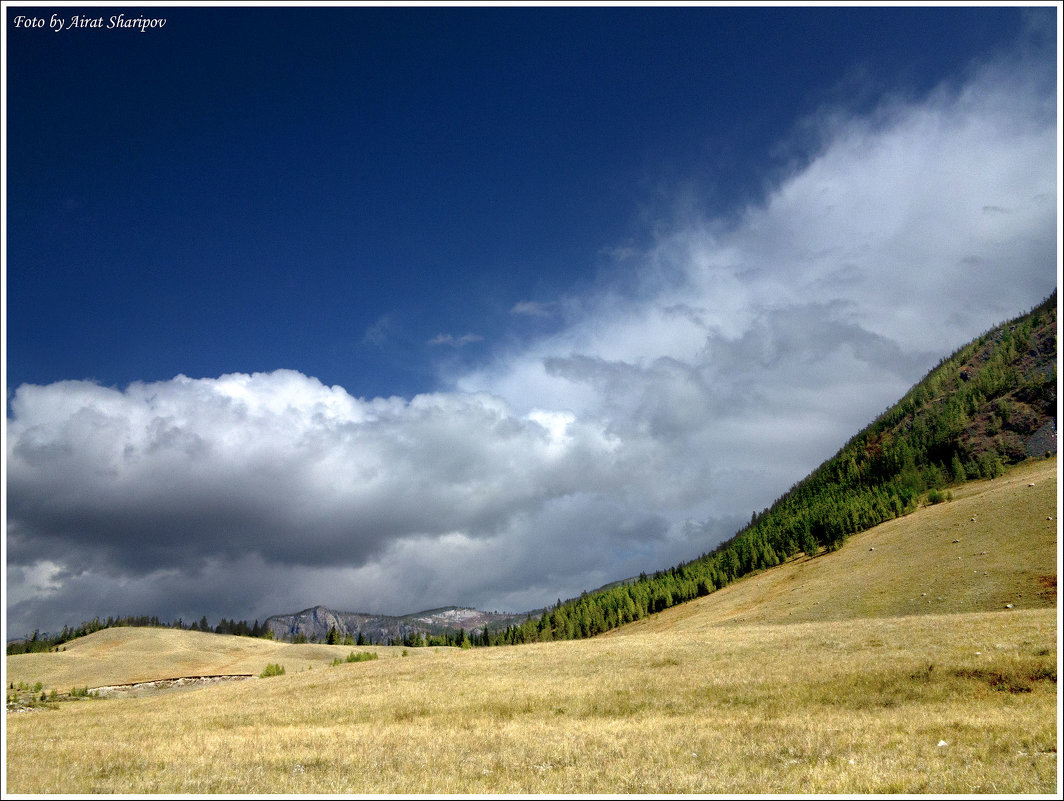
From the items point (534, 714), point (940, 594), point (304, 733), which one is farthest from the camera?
point (940, 594)

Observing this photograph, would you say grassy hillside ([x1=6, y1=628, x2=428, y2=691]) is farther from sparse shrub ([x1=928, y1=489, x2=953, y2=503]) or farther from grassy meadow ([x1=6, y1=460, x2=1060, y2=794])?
sparse shrub ([x1=928, y1=489, x2=953, y2=503])

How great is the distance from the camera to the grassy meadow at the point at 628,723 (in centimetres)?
1841

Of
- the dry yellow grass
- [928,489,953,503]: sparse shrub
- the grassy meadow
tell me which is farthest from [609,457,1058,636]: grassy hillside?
the dry yellow grass

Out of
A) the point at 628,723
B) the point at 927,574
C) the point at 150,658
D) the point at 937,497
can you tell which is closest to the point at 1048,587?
the point at 927,574

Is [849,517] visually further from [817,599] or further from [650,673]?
[650,673]

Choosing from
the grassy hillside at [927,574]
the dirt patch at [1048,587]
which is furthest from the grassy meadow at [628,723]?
the grassy hillside at [927,574]

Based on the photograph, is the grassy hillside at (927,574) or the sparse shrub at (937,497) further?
the sparse shrub at (937,497)

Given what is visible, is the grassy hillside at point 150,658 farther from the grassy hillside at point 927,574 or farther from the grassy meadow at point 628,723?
the grassy hillside at point 927,574

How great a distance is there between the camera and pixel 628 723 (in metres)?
27.1

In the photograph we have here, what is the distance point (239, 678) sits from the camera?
243 ft

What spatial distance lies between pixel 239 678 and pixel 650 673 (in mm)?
56699

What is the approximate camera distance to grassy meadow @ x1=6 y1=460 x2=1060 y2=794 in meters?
18.4

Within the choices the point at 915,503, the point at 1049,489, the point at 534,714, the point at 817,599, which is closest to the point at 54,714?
the point at 534,714

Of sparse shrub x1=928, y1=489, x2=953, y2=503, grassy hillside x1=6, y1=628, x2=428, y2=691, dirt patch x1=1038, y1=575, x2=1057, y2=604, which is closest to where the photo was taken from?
dirt patch x1=1038, y1=575, x2=1057, y2=604
